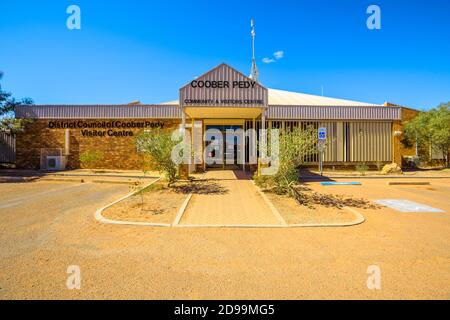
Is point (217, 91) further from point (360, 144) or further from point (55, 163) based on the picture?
point (55, 163)

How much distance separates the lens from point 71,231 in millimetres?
5148

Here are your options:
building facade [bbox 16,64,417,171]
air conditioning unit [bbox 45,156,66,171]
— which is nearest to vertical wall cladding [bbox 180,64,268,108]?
building facade [bbox 16,64,417,171]

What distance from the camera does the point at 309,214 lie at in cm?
640

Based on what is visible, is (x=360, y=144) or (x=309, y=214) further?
(x=360, y=144)

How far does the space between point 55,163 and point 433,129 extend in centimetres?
2455

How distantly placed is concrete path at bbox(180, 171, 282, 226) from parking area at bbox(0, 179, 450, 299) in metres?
0.52

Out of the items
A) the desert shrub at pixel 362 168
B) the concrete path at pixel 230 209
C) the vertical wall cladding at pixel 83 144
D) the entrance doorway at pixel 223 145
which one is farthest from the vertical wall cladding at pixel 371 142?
the vertical wall cladding at pixel 83 144

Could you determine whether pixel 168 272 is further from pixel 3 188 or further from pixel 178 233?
pixel 3 188

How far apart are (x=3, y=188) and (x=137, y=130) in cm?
783

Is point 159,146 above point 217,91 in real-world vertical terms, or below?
below

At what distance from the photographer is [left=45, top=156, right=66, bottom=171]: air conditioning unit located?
54.5 feet

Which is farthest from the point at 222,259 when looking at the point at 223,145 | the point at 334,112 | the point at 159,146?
the point at 334,112

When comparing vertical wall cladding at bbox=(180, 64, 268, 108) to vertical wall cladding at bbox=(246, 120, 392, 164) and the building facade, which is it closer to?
the building facade

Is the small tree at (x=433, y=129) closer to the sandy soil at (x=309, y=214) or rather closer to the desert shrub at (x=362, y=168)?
the desert shrub at (x=362, y=168)
